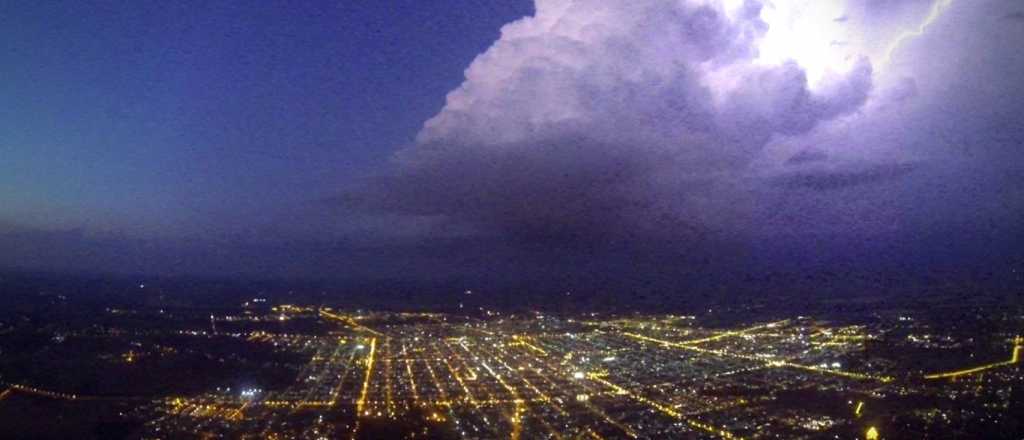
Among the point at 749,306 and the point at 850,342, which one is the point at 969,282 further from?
the point at 850,342

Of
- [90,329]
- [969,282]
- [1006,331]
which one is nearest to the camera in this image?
[1006,331]

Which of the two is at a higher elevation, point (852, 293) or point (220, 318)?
point (852, 293)

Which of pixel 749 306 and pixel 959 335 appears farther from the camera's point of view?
pixel 749 306

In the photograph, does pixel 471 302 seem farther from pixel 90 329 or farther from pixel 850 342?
pixel 850 342

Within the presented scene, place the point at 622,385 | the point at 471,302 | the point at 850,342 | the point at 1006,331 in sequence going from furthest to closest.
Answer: the point at 471,302 < the point at 850,342 < the point at 1006,331 < the point at 622,385

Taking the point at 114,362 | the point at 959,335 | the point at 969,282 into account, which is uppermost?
the point at 969,282

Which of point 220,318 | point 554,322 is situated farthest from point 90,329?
point 554,322

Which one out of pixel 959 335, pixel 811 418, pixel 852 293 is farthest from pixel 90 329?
pixel 852 293
